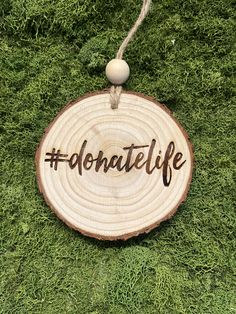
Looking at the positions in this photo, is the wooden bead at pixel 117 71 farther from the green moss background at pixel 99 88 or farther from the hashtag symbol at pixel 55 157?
the hashtag symbol at pixel 55 157

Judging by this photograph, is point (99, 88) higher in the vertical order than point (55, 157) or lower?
higher

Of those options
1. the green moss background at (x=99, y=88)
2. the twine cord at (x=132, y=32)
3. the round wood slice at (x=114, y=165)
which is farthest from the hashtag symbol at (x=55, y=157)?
the twine cord at (x=132, y=32)

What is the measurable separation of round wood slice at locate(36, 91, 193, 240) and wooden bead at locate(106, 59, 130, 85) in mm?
44

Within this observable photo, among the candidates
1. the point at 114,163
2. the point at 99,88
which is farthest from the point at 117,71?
the point at 114,163

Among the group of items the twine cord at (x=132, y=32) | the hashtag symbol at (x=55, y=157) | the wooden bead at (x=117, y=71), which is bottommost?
the hashtag symbol at (x=55, y=157)

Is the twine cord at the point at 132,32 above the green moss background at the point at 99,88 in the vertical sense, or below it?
above

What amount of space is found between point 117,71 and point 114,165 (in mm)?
264

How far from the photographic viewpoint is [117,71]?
52.4 inches

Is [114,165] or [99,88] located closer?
[114,165]

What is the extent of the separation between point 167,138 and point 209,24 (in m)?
0.38

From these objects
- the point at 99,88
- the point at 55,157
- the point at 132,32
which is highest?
the point at 132,32

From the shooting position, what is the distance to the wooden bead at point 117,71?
1334 millimetres

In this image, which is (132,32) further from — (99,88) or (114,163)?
(114,163)

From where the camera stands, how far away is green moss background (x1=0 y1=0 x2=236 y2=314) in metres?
1.32
